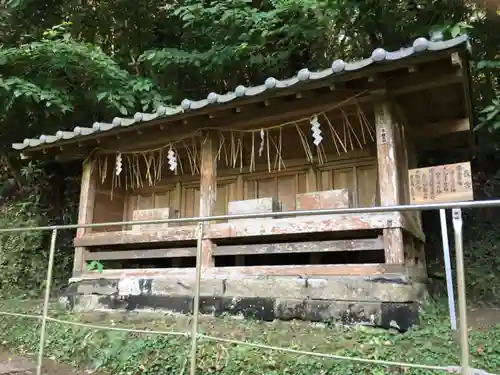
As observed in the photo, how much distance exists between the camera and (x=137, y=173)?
Result: 8.55 metres

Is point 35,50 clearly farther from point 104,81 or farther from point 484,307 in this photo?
point 484,307

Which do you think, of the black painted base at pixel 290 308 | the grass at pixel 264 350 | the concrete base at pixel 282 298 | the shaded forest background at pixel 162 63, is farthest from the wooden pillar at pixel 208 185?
the shaded forest background at pixel 162 63

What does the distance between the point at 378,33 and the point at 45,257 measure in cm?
836

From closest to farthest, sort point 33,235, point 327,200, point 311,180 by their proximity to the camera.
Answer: point 327,200
point 311,180
point 33,235

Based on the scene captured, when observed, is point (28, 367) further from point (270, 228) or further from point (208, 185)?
point (270, 228)

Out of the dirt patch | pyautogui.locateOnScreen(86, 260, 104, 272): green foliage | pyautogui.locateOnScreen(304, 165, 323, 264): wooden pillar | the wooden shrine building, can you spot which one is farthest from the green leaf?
the dirt patch

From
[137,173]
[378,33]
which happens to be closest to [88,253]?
[137,173]

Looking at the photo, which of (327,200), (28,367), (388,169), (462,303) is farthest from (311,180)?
(462,303)

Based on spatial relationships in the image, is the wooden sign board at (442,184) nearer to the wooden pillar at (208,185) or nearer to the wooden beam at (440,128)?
the wooden beam at (440,128)

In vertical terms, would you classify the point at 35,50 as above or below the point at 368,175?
above

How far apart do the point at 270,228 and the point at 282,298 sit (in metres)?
0.90

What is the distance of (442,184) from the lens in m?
5.20

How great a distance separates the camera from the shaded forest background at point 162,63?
8077mm

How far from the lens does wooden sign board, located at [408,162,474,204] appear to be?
16.7 ft
